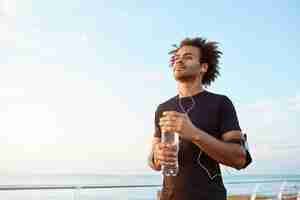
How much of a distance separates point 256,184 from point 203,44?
632cm

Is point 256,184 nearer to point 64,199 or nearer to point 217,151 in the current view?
point 64,199

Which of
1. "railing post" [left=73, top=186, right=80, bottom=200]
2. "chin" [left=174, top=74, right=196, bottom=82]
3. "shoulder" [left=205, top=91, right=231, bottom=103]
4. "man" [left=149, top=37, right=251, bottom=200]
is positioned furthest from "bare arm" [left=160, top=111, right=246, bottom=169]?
"railing post" [left=73, top=186, right=80, bottom=200]

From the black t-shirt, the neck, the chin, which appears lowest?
the black t-shirt

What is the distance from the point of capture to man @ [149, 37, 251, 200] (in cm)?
151

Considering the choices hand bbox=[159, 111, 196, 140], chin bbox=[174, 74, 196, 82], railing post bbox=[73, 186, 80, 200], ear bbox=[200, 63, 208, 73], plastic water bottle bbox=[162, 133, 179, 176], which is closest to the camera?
hand bbox=[159, 111, 196, 140]

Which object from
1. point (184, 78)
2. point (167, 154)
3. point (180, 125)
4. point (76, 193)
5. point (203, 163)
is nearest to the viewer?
point (180, 125)

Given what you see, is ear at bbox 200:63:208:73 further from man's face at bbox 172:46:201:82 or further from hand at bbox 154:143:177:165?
hand at bbox 154:143:177:165

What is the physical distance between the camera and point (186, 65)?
1791 mm

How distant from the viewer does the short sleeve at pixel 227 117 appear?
1.66 metres

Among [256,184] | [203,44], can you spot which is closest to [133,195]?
[256,184]

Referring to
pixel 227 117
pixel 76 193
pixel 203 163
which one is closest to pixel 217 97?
pixel 227 117

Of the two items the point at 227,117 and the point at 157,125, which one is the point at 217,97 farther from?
the point at 157,125

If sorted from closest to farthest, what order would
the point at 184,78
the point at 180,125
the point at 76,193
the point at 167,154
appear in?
the point at 180,125, the point at 167,154, the point at 184,78, the point at 76,193

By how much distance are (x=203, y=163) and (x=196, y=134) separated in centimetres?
23
